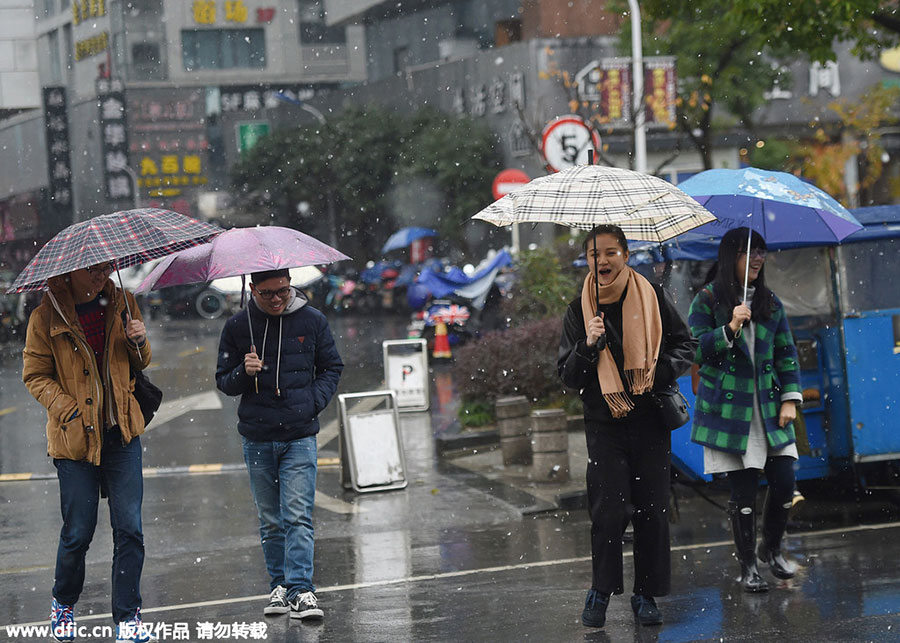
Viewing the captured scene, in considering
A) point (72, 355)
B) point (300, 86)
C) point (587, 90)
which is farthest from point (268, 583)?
point (300, 86)

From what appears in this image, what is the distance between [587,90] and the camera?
86.2 ft

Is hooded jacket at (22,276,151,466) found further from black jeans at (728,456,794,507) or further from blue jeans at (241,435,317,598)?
black jeans at (728,456,794,507)

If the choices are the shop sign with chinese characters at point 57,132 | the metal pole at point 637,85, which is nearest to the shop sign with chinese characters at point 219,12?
the shop sign with chinese characters at point 57,132

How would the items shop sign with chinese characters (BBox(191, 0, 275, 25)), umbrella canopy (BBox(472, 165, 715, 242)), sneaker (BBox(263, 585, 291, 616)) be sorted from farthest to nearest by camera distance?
shop sign with chinese characters (BBox(191, 0, 275, 25))
sneaker (BBox(263, 585, 291, 616))
umbrella canopy (BBox(472, 165, 715, 242))

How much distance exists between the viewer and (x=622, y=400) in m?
5.75

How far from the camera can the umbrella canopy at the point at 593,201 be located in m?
5.56

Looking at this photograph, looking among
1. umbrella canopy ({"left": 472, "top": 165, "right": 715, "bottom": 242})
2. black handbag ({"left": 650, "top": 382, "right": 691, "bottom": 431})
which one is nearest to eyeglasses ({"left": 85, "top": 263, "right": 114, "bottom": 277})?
umbrella canopy ({"left": 472, "top": 165, "right": 715, "bottom": 242})

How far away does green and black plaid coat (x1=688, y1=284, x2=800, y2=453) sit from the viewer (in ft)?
21.9

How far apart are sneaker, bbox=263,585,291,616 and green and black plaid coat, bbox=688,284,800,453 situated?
2.40 metres

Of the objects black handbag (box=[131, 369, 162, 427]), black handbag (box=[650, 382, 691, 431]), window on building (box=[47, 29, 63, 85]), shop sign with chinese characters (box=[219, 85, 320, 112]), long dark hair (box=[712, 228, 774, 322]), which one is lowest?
black handbag (box=[650, 382, 691, 431])

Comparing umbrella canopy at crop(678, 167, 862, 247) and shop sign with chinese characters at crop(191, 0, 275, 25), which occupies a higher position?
shop sign with chinese characters at crop(191, 0, 275, 25)

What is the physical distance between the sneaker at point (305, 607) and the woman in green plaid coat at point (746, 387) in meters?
2.21

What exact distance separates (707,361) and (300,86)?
119 ft

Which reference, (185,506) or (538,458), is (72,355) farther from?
(538,458)
